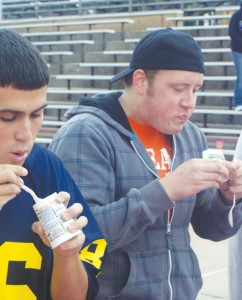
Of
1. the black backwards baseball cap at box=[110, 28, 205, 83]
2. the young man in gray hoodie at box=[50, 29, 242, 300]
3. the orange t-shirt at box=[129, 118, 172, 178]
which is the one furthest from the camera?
the orange t-shirt at box=[129, 118, 172, 178]

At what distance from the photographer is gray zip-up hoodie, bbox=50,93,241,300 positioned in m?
2.29

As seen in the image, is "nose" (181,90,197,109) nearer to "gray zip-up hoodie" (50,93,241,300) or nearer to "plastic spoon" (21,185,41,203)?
"gray zip-up hoodie" (50,93,241,300)

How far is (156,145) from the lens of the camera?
2549 millimetres

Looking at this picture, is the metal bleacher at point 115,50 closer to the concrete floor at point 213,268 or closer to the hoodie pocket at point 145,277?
the concrete floor at point 213,268

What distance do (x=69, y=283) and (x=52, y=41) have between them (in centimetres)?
1253

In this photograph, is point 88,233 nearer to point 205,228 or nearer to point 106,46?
point 205,228

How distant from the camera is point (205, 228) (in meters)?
2.65

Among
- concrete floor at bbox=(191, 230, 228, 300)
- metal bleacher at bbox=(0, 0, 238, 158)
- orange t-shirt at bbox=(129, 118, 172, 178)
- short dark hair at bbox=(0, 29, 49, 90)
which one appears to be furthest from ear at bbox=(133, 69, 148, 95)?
metal bleacher at bbox=(0, 0, 238, 158)

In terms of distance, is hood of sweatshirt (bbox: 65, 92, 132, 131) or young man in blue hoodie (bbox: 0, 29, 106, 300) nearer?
young man in blue hoodie (bbox: 0, 29, 106, 300)

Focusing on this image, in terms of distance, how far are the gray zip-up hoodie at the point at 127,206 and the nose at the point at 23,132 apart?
2.45ft

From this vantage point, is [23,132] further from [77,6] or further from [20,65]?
[77,6]

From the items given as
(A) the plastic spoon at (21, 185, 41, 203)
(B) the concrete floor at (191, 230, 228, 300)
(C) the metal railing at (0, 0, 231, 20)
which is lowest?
(B) the concrete floor at (191, 230, 228, 300)

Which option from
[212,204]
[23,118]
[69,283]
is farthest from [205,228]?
[23,118]

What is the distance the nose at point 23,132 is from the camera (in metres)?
1.58
